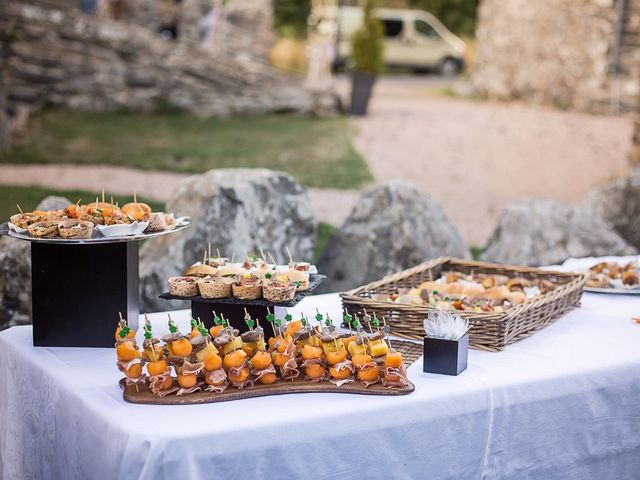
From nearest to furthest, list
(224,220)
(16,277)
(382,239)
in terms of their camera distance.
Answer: (16,277), (224,220), (382,239)

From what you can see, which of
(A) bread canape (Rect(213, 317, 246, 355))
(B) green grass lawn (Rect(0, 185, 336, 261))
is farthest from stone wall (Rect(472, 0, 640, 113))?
(A) bread canape (Rect(213, 317, 246, 355))

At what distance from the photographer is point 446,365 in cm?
297

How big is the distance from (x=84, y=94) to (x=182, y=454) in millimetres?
12138

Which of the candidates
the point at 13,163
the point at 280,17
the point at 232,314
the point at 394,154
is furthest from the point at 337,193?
the point at 280,17

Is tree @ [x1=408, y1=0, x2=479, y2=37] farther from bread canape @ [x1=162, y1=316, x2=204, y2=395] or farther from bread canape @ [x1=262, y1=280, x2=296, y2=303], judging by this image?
bread canape @ [x1=162, y1=316, x2=204, y2=395]

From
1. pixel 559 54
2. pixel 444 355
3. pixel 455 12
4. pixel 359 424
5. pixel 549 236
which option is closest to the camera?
pixel 359 424

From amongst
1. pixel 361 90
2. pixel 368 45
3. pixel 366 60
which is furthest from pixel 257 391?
pixel 368 45

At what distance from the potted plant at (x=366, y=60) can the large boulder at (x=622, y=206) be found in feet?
28.3

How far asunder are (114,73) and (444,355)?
11968mm

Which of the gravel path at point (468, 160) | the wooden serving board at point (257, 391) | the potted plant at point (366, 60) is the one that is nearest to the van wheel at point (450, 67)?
the gravel path at point (468, 160)

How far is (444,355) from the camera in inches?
117

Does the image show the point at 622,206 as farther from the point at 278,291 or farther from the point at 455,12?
the point at 455,12

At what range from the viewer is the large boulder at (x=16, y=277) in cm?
491

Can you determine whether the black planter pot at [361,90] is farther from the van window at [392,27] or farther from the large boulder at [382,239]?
the van window at [392,27]
